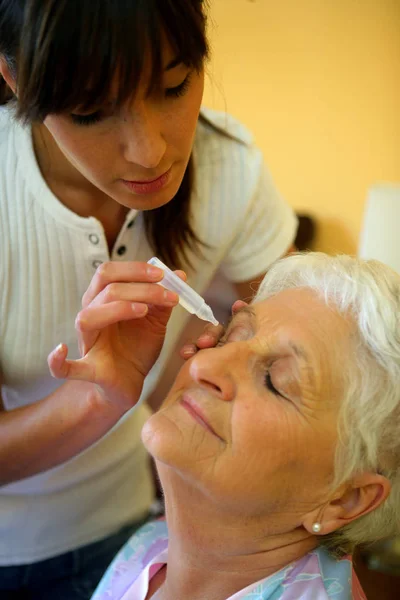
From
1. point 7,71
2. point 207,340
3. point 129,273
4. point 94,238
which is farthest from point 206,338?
point 7,71

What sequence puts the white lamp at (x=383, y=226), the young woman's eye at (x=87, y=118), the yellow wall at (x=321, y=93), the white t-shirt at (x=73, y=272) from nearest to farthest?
the young woman's eye at (x=87, y=118) < the white t-shirt at (x=73, y=272) < the white lamp at (x=383, y=226) < the yellow wall at (x=321, y=93)

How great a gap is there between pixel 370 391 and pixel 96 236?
63cm

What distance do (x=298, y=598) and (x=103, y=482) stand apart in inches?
25.2

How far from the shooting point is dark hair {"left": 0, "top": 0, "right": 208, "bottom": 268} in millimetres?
764

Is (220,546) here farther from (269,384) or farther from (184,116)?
(184,116)

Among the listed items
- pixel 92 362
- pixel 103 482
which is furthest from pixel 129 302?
pixel 103 482

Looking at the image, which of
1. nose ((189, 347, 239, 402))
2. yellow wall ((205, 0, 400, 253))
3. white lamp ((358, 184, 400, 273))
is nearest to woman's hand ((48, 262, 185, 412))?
nose ((189, 347, 239, 402))

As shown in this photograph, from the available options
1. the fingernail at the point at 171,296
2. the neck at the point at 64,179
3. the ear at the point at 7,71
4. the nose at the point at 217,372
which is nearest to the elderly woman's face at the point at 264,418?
the nose at the point at 217,372

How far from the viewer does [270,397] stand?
3.36 ft

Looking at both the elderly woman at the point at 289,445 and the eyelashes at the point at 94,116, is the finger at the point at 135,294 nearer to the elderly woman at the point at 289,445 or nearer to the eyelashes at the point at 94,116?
the elderly woman at the point at 289,445

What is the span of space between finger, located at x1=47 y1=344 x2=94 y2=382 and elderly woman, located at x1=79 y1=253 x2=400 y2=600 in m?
0.15

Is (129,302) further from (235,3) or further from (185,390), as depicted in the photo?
(235,3)

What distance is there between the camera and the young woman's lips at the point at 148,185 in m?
1.01

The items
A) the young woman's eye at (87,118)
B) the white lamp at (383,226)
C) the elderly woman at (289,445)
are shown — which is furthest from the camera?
the white lamp at (383,226)
